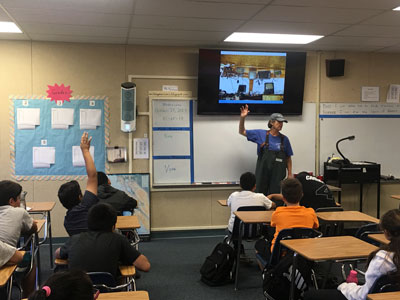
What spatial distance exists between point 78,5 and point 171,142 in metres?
2.28

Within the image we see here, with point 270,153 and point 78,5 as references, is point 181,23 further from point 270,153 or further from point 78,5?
point 270,153

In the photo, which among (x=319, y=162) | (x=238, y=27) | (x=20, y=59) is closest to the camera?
(x=238, y=27)

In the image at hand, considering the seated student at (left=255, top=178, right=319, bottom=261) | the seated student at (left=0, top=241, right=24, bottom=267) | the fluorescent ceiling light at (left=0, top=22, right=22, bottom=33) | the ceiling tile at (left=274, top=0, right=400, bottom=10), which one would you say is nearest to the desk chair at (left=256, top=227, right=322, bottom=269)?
the seated student at (left=255, top=178, right=319, bottom=261)

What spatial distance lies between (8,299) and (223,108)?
3.61 meters

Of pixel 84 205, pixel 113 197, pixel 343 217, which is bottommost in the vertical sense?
pixel 343 217

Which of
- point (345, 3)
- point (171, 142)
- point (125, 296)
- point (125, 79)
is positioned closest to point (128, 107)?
point (125, 79)

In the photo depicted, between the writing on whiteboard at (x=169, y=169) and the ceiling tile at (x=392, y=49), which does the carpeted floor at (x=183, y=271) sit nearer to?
the writing on whiteboard at (x=169, y=169)

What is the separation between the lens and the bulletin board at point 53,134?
16.1ft

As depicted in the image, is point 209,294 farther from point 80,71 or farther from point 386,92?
point 386,92

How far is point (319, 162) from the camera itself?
5613 mm

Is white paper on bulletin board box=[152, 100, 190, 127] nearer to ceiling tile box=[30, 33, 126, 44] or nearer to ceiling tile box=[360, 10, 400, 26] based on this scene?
ceiling tile box=[30, 33, 126, 44]

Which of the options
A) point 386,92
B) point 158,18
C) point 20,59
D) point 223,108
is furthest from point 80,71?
point 386,92

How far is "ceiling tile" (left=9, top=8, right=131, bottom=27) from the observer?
366cm

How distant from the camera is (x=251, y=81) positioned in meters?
5.28
